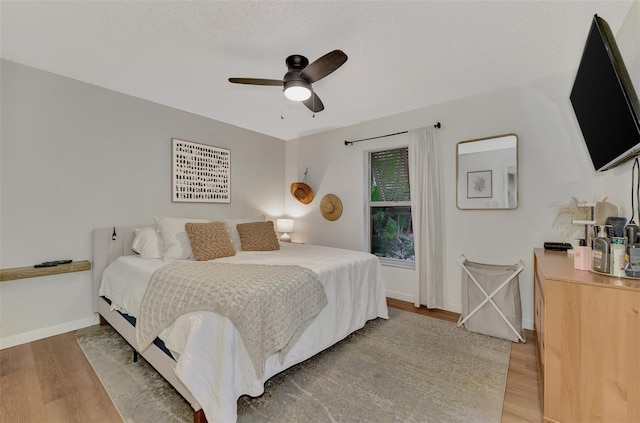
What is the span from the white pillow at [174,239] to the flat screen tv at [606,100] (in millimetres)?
3166

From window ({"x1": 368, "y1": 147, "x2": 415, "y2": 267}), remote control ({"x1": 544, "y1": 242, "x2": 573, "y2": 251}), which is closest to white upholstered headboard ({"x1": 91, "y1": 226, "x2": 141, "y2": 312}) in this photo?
window ({"x1": 368, "y1": 147, "x2": 415, "y2": 267})

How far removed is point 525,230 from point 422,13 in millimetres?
2184

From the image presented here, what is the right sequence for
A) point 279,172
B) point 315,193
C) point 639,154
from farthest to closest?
1. point 279,172
2. point 315,193
3. point 639,154

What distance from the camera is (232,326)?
55.9 inches

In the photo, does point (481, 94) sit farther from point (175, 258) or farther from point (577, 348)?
point (175, 258)

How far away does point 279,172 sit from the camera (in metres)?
4.61

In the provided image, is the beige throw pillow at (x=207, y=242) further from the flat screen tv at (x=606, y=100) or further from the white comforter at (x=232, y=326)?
the flat screen tv at (x=606, y=100)

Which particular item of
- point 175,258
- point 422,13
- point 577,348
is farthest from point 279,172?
point 577,348

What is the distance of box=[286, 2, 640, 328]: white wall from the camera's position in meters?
2.36

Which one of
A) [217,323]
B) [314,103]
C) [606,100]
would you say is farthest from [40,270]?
[606,100]

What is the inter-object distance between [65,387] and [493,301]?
333 centimetres

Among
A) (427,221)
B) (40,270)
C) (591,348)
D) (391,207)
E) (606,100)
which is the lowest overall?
(591,348)

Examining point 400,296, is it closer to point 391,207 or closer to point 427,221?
point 427,221

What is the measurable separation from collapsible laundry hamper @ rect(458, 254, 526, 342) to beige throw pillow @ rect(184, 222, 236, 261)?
2.35m
